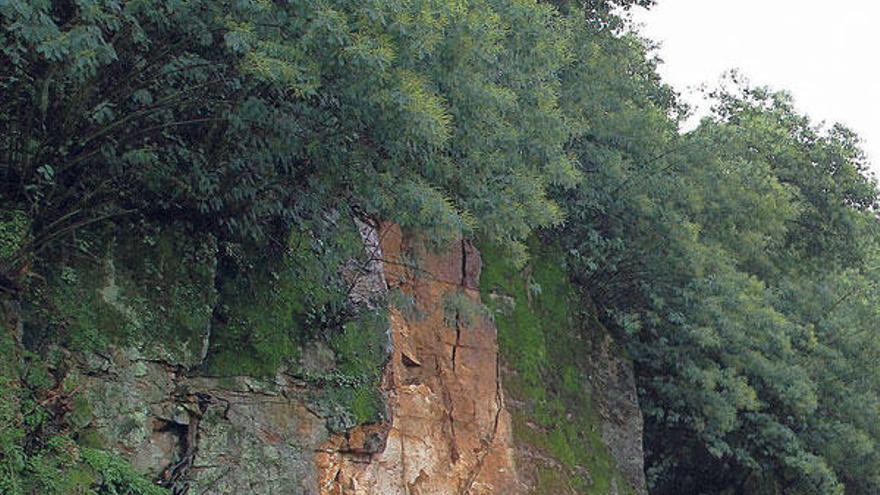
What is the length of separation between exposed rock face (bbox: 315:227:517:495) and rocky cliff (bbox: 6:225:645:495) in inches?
0.8

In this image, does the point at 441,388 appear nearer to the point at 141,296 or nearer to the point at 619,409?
the point at 141,296

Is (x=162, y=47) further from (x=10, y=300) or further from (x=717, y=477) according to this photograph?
(x=717, y=477)

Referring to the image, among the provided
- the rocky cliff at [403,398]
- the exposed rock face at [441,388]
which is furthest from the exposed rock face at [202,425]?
the exposed rock face at [441,388]

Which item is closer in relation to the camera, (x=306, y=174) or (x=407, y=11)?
(x=407, y=11)

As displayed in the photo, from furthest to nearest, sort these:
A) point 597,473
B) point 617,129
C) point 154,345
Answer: point 617,129 < point 597,473 < point 154,345

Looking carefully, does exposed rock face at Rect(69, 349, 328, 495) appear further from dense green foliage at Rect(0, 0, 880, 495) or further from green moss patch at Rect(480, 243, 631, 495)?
green moss patch at Rect(480, 243, 631, 495)

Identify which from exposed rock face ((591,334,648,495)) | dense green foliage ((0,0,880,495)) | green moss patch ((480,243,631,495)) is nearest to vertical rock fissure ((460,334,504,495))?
green moss patch ((480,243,631,495))

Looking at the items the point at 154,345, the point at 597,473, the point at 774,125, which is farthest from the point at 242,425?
the point at 774,125

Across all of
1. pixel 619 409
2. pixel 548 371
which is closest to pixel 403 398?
pixel 548 371

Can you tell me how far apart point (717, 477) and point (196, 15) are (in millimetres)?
14840

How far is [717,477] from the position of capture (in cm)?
1969

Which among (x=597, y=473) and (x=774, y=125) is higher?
(x=774, y=125)

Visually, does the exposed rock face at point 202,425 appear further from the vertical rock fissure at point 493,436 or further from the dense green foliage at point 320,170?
the vertical rock fissure at point 493,436

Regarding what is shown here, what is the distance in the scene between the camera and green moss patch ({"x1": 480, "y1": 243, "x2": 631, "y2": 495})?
46.4 ft
